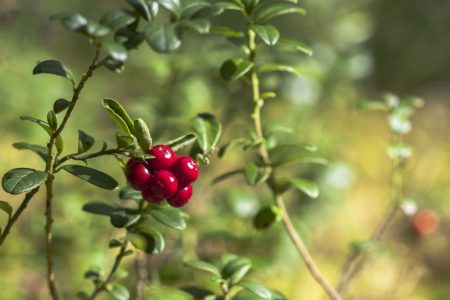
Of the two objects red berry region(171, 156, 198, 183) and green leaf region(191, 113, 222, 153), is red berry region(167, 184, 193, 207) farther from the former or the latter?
green leaf region(191, 113, 222, 153)

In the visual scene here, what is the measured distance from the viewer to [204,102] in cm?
220

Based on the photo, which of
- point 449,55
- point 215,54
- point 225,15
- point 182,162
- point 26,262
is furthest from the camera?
point 449,55

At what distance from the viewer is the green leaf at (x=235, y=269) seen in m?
1.21

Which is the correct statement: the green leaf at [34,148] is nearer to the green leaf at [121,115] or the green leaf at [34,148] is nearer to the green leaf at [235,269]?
the green leaf at [121,115]

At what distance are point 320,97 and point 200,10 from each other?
5.58ft

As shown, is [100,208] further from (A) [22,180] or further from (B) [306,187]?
(B) [306,187]

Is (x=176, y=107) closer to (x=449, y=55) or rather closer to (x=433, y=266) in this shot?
(x=433, y=266)

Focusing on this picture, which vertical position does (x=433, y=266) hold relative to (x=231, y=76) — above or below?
above

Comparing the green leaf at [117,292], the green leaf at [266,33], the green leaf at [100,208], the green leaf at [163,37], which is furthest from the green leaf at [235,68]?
the green leaf at [117,292]

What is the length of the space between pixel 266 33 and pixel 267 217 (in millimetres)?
452

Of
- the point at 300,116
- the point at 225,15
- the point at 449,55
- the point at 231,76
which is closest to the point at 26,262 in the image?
the point at 231,76

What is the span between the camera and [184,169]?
934 mm

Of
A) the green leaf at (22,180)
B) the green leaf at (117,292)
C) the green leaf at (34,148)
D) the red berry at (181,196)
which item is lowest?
the green leaf at (22,180)

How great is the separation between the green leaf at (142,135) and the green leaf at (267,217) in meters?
0.46
